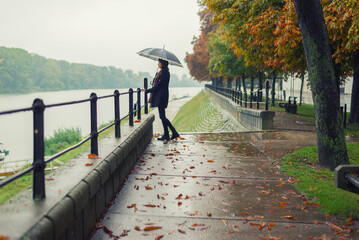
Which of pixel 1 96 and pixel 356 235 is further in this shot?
pixel 1 96

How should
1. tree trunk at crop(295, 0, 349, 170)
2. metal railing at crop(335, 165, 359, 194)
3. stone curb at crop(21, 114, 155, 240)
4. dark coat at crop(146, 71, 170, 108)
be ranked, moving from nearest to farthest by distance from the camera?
stone curb at crop(21, 114, 155, 240) < metal railing at crop(335, 165, 359, 194) < tree trunk at crop(295, 0, 349, 170) < dark coat at crop(146, 71, 170, 108)

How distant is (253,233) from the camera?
3869 millimetres

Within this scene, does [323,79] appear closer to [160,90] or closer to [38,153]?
[160,90]

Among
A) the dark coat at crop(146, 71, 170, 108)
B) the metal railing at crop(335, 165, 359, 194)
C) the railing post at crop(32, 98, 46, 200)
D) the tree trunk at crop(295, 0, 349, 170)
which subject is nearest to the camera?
the railing post at crop(32, 98, 46, 200)

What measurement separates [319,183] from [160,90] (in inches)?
194

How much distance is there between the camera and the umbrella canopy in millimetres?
9258

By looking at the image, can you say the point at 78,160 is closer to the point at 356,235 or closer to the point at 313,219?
the point at 313,219

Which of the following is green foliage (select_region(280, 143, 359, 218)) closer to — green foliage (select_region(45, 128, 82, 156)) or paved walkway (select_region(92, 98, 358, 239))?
paved walkway (select_region(92, 98, 358, 239))

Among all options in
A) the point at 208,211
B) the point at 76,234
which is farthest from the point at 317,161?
the point at 76,234

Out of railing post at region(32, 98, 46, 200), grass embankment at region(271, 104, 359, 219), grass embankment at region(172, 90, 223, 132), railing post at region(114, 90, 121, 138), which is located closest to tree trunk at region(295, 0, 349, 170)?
grass embankment at region(271, 104, 359, 219)

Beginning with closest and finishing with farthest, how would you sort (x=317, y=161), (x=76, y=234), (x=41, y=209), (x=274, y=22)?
(x=41, y=209) → (x=76, y=234) → (x=317, y=161) → (x=274, y=22)

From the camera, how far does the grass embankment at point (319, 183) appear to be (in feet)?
15.0

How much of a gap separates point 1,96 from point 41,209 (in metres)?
103

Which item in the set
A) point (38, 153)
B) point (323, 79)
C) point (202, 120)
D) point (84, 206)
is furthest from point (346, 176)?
point (202, 120)
